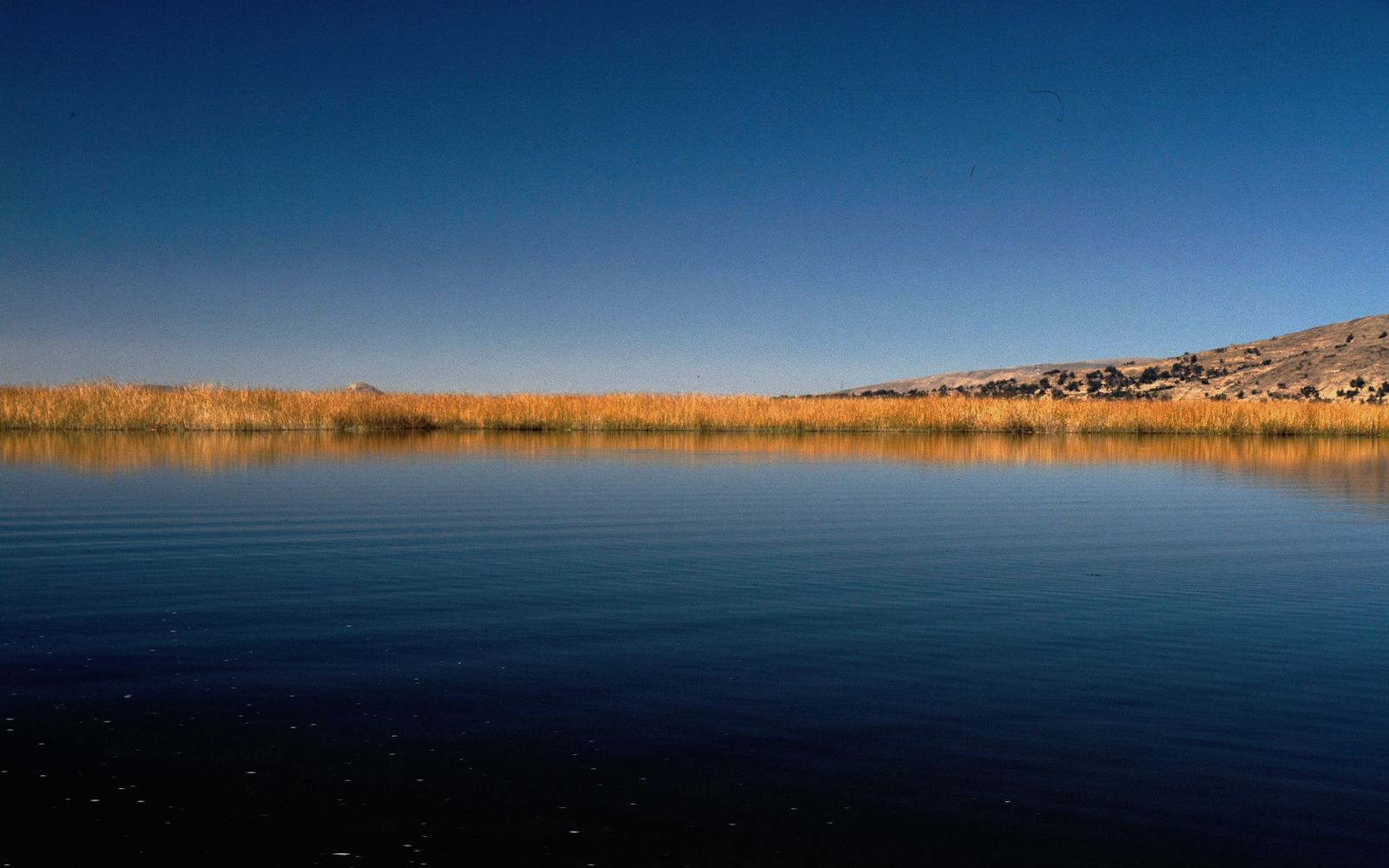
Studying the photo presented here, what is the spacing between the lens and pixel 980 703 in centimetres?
579

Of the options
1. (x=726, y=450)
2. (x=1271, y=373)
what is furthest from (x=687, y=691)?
(x=1271, y=373)

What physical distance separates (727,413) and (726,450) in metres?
14.0

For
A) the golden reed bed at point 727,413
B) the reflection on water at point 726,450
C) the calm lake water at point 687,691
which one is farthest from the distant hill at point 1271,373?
the calm lake water at point 687,691

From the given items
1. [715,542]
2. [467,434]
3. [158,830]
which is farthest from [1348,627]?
[467,434]

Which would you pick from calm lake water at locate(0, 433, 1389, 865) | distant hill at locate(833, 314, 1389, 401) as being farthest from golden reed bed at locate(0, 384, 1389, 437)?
distant hill at locate(833, 314, 1389, 401)

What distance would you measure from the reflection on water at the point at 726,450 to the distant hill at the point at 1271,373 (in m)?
47.6

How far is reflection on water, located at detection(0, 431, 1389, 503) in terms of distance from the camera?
930 inches

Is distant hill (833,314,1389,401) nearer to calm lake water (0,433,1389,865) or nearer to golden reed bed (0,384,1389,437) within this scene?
golden reed bed (0,384,1389,437)

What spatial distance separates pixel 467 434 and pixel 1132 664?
119ft

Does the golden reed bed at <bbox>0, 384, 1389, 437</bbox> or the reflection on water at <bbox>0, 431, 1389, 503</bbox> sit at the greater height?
the golden reed bed at <bbox>0, 384, 1389, 437</bbox>

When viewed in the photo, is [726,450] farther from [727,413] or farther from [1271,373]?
[1271,373]

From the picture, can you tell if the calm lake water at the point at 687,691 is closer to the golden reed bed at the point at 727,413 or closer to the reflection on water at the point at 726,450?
the reflection on water at the point at 726,450

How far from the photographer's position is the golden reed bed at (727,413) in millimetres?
40812

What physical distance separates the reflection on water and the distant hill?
156 ft
